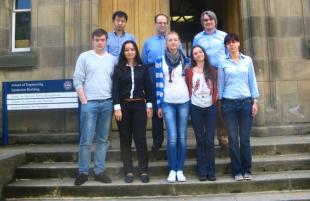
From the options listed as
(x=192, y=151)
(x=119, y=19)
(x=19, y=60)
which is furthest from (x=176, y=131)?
(x=19, y=60)

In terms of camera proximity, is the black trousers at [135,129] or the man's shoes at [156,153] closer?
the black trousers at [135,129]

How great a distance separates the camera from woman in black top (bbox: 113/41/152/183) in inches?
208

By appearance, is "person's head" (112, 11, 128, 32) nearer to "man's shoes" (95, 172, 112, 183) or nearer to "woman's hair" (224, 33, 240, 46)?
"woman's hair" (224, 33, 240, 46)

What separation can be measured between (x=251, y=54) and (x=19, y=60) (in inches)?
182

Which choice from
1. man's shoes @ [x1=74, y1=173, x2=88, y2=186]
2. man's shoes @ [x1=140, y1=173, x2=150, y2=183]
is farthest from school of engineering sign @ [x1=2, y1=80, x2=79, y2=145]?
man's shoes @ [x1=140, y1=173, x2=150, y2=183]

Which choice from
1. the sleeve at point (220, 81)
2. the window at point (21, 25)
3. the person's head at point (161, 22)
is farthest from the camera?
the window at point (21, 25)

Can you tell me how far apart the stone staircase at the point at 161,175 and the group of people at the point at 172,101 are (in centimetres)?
13

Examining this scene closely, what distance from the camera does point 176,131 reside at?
5.25m

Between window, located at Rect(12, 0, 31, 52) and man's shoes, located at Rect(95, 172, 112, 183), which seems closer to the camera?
man's shoes, located at Rect(95, 172, 112, 183)

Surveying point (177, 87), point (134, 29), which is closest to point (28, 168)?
point (177, 87)

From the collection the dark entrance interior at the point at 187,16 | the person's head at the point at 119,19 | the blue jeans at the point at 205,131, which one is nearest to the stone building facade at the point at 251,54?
the person's head at the point at 119,19

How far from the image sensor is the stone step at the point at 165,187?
204 inches

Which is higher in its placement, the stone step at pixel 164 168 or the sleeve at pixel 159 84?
the sleeve at pixel 159 84

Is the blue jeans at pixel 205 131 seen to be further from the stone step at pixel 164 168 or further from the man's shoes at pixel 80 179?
the man's shoes at pixel 80 179
